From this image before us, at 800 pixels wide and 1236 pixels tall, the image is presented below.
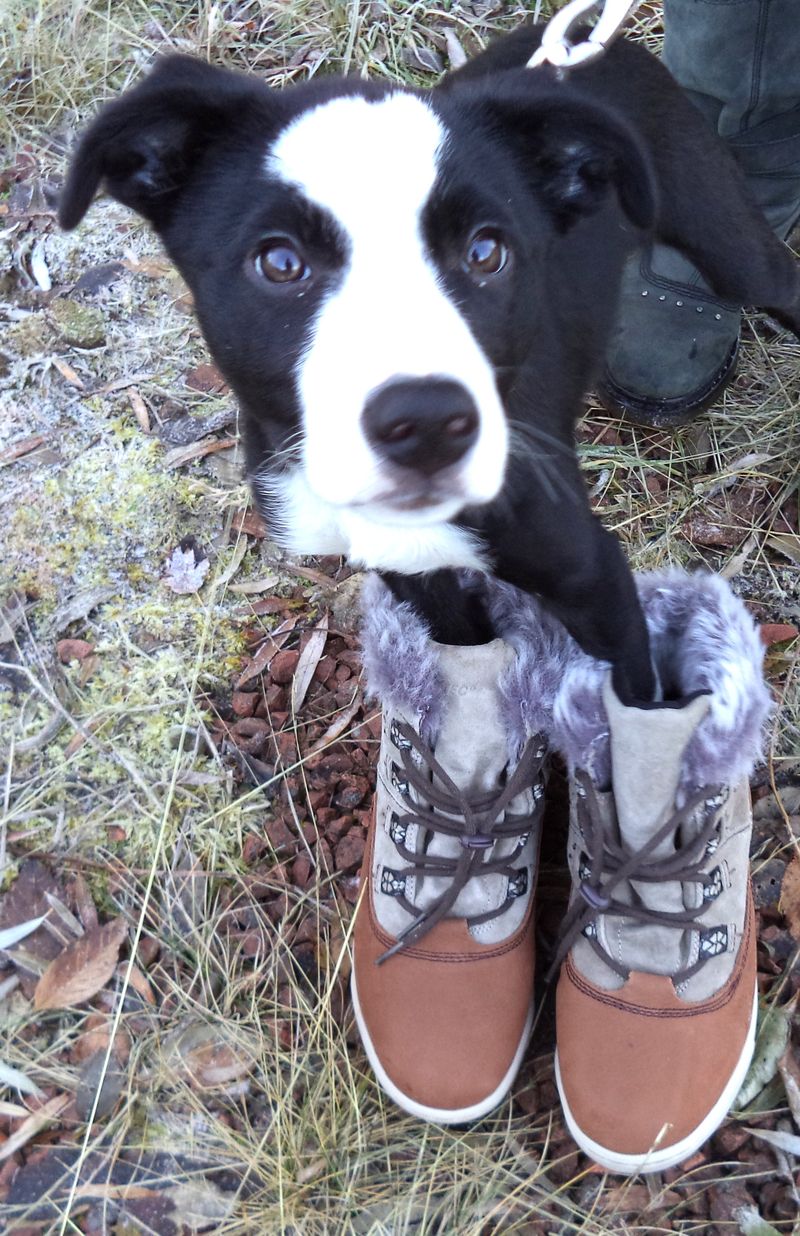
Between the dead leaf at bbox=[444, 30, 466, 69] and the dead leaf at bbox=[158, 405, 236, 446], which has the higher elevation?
the dead leaf at bbox=[444, 30, 466, 69]

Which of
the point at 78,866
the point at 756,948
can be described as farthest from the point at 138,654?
the point at 756,948

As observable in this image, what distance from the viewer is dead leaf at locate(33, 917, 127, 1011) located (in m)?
1.81

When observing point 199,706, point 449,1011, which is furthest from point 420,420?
point 199,706

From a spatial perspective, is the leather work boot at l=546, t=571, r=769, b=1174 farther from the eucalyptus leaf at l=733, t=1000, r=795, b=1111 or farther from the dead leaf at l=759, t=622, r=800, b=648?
the dead leaf at l=759, t=622, r=800, b=648

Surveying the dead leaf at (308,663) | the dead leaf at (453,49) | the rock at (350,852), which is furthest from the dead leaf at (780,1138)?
the dead leaf at (453,49)

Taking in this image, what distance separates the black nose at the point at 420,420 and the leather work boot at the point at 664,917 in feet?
1.71

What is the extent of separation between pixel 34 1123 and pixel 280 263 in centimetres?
147

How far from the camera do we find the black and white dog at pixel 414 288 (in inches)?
45.3

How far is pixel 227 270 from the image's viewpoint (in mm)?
1333

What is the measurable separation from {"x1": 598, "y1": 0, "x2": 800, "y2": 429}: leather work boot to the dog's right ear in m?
0.93

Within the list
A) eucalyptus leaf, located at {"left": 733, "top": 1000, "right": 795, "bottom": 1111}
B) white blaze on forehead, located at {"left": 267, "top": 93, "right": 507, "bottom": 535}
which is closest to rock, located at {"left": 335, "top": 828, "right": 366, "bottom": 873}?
eucalyptus leaf, located at {"left": 733, "top": 1000, "right": 795, "bottom": 1111}

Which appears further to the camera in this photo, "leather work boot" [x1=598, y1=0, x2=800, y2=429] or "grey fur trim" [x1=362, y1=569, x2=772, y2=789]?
"leather work boot" [x1=598, y1=0, x2=800, y2=429]

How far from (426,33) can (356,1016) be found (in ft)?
9.00

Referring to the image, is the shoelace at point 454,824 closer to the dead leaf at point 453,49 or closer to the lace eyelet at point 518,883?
the lace eyelet at point 518,883
